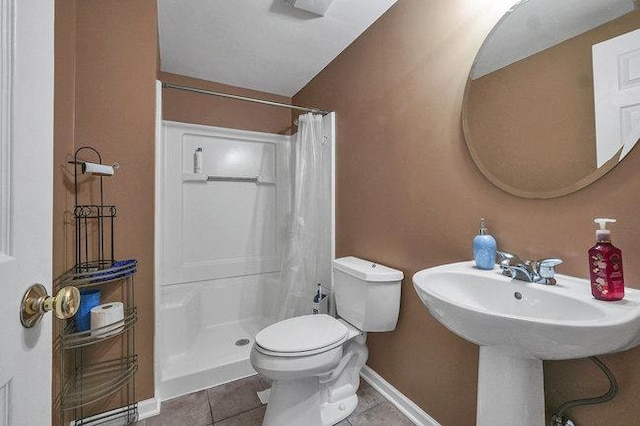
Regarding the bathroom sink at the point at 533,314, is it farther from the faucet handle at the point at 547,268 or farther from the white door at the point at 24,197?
the white door at the point at 24,197

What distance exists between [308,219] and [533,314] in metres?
1.47

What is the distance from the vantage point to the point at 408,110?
1.53m

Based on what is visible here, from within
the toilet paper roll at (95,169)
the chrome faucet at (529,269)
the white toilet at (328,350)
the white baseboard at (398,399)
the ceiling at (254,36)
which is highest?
the ceiling at (254,36)

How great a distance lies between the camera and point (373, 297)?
1.48 metres

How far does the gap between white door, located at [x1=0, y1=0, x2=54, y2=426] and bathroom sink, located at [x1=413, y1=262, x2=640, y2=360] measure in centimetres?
90

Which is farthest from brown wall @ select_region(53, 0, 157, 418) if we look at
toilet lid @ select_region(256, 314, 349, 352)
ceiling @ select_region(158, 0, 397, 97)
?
toilet lid @ select_region(256, 314, 349, 352)

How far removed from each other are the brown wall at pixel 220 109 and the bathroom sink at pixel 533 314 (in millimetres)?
2190

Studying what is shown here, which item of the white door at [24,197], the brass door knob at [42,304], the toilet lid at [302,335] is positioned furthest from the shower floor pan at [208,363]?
the brass door knob at [42,304]

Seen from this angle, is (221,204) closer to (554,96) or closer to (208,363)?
(208,363)

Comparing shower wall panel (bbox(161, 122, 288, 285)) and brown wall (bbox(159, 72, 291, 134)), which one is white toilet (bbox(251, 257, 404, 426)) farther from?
brown wall (bbox(159, 72, 291, 134))

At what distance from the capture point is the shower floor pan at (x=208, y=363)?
5.43 ft

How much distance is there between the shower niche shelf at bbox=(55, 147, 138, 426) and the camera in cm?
125

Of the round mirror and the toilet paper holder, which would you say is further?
the toilet paper holder

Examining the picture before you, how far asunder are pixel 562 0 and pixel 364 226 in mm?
1325
